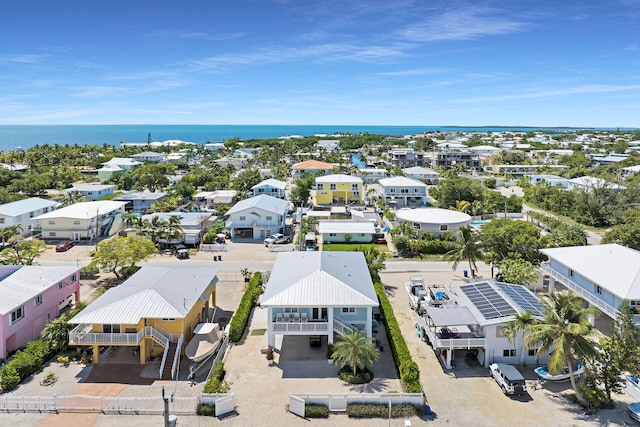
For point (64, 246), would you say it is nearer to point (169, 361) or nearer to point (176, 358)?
point (169, 361)

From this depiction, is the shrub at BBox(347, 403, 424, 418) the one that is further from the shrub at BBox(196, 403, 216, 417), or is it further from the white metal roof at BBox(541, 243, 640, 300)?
the white metal roof at BBox(541, 243, 640, 300)

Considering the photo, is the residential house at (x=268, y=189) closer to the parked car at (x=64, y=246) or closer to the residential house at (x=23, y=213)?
the parked car at (x=64, y=246)

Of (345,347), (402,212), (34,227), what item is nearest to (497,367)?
(345,347)

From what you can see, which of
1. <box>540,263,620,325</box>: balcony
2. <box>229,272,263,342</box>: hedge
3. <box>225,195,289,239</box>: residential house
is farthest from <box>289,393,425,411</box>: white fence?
<box>225,195,289,239</box>: residential house

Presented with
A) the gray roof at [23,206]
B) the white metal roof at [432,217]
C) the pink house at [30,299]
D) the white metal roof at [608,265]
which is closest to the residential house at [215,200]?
the gray roof at [23,206]

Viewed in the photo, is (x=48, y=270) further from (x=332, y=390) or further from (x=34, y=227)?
(x=34, y=227)
